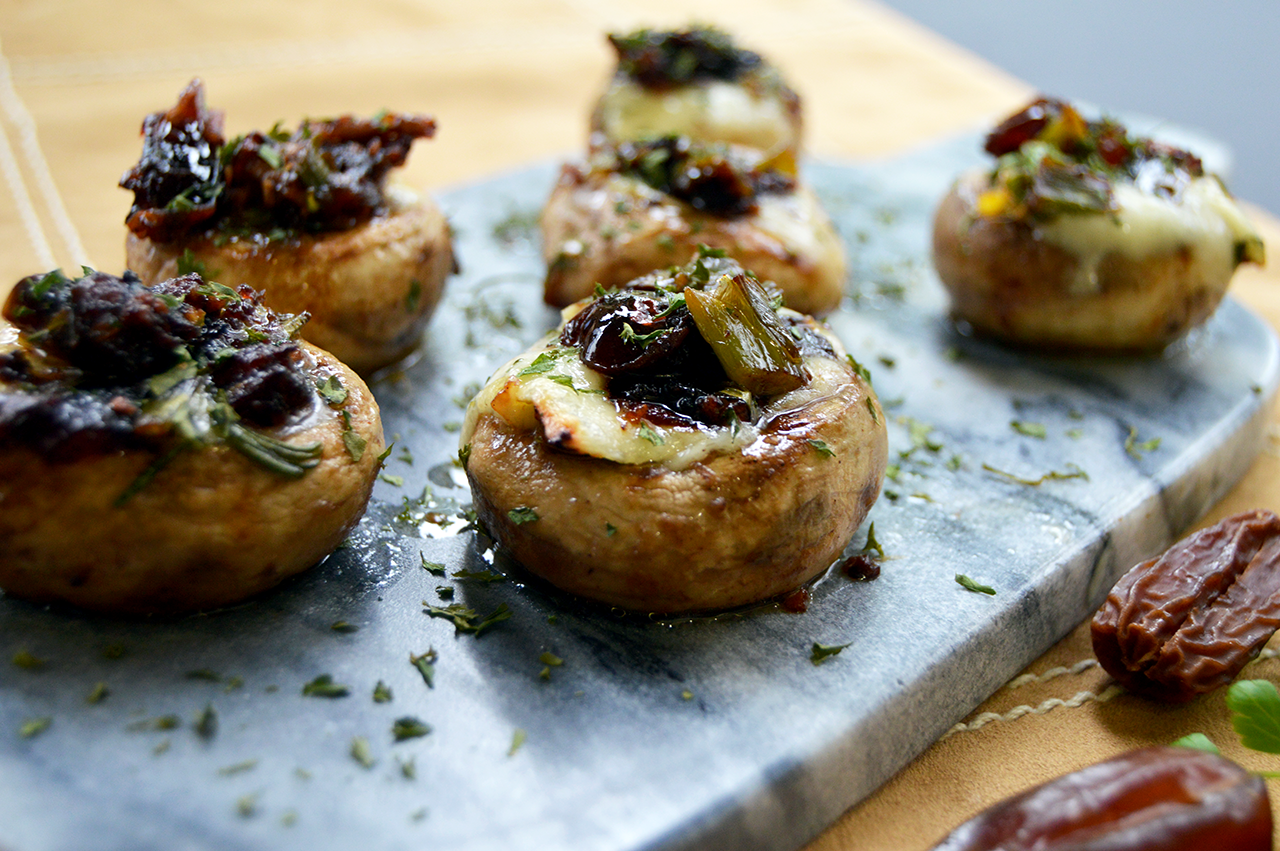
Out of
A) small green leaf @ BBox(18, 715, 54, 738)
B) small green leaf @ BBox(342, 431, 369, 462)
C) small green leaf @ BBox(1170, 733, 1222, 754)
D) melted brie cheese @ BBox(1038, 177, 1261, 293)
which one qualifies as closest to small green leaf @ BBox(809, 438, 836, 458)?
small green leaf @ BBox(1170, 733, 1222, 754)

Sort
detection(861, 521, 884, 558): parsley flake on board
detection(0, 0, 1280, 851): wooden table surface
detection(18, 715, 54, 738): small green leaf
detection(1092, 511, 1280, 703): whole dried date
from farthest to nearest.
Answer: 1. detection(0, 0, 1280, 851): wooden table surface
2. detection(861, 521, 884, 558): parsley flake on board
3. detection(1092, 511, 1280, 703): whole dried date
4. detection(18, 715, 54, 738): small green leaf

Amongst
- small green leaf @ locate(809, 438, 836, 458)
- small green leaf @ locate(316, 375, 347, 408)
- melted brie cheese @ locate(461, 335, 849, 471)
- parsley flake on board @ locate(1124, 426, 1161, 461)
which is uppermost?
melted brie cheese @ locate(461, 335, 849, 471)

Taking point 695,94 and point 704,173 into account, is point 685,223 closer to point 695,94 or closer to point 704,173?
point 704,173

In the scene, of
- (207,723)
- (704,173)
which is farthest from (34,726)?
(704,173)

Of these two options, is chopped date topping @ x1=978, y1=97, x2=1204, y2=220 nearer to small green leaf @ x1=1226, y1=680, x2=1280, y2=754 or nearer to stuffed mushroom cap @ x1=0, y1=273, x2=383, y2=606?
small green leaf @ x1=1226, y1=680, x2=1280, y2=754

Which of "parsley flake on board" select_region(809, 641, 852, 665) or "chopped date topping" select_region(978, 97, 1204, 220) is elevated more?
"chopped date topping" select_region(978, 97, 1204, 220)

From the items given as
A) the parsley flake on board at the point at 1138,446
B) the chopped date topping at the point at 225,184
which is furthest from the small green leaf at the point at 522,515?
the parsley flake on board at the point at 1138,446
